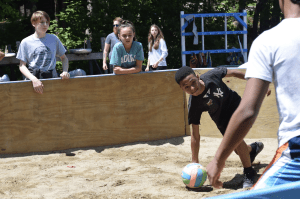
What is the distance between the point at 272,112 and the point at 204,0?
765 cm

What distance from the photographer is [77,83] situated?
5.59 metres

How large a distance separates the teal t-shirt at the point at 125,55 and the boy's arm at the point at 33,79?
1201mm

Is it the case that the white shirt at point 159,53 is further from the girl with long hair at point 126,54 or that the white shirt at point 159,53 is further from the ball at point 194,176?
the ball at point 194,176

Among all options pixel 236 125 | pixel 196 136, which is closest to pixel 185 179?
pixel 196 136

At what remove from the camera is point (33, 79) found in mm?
5277

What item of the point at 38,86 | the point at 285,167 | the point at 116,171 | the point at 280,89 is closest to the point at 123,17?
the point at 38,86

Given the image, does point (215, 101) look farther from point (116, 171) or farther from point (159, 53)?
point (159, 53)

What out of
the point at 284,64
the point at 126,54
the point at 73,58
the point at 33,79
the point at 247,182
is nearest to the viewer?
the point at 284,64

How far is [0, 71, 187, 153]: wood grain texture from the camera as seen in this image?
5434mm

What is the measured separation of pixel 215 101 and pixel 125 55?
7.23 feet

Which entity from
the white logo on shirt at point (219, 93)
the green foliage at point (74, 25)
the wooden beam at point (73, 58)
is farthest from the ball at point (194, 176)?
the green foliage at point (74, 25)

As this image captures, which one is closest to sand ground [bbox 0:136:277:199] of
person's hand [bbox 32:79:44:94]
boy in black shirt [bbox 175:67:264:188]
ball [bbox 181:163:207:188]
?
ball [bbox 181:163:207:188]

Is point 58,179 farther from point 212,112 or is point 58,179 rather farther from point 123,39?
point 123,39

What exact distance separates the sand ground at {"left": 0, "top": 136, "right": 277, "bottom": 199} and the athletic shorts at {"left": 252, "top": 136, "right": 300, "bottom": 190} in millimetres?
1970
